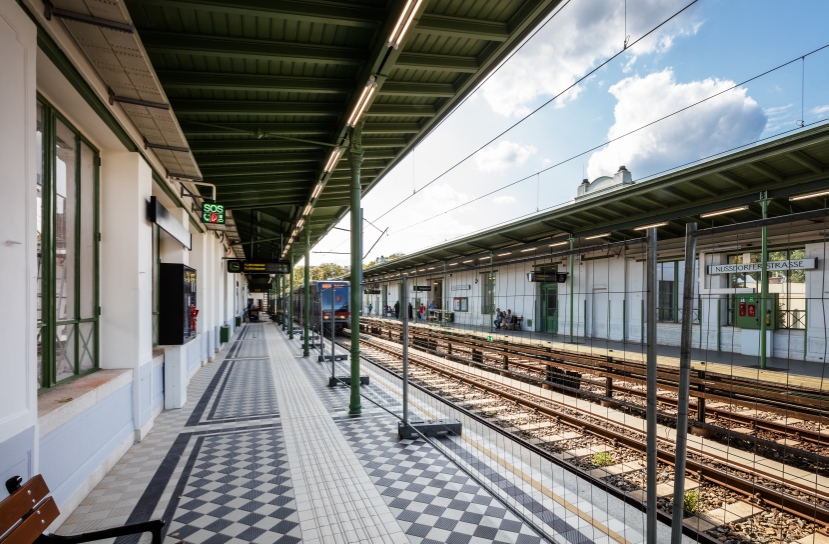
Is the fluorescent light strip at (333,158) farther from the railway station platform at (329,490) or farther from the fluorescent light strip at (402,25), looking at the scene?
the railway station platform at (329,490)

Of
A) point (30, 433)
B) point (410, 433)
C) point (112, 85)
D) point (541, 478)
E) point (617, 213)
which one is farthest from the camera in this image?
point (617, 213)

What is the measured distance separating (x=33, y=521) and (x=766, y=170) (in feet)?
35.9

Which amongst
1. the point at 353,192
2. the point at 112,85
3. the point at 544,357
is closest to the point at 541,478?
the point at 544,357

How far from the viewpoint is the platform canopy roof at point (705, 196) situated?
752 centimetres

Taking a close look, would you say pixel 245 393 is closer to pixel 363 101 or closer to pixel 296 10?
pixel 363 101

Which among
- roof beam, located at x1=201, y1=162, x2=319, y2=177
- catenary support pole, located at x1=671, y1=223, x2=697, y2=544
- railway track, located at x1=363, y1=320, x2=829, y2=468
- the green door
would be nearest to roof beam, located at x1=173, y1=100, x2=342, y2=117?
roof beam, located at x1=201, y1=162, x2=319, y2=177

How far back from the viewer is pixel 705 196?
9719 mm

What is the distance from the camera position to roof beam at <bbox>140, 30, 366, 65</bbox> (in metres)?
4.18

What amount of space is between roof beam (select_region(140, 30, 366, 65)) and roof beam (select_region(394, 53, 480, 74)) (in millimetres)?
458

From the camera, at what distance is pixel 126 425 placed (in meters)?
5.05

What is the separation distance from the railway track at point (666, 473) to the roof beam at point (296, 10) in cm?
355

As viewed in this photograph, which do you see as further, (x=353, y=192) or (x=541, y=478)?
(x=353, y=192)

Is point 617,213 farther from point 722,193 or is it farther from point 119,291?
point 119,291

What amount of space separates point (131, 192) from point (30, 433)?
3149 millimetres
